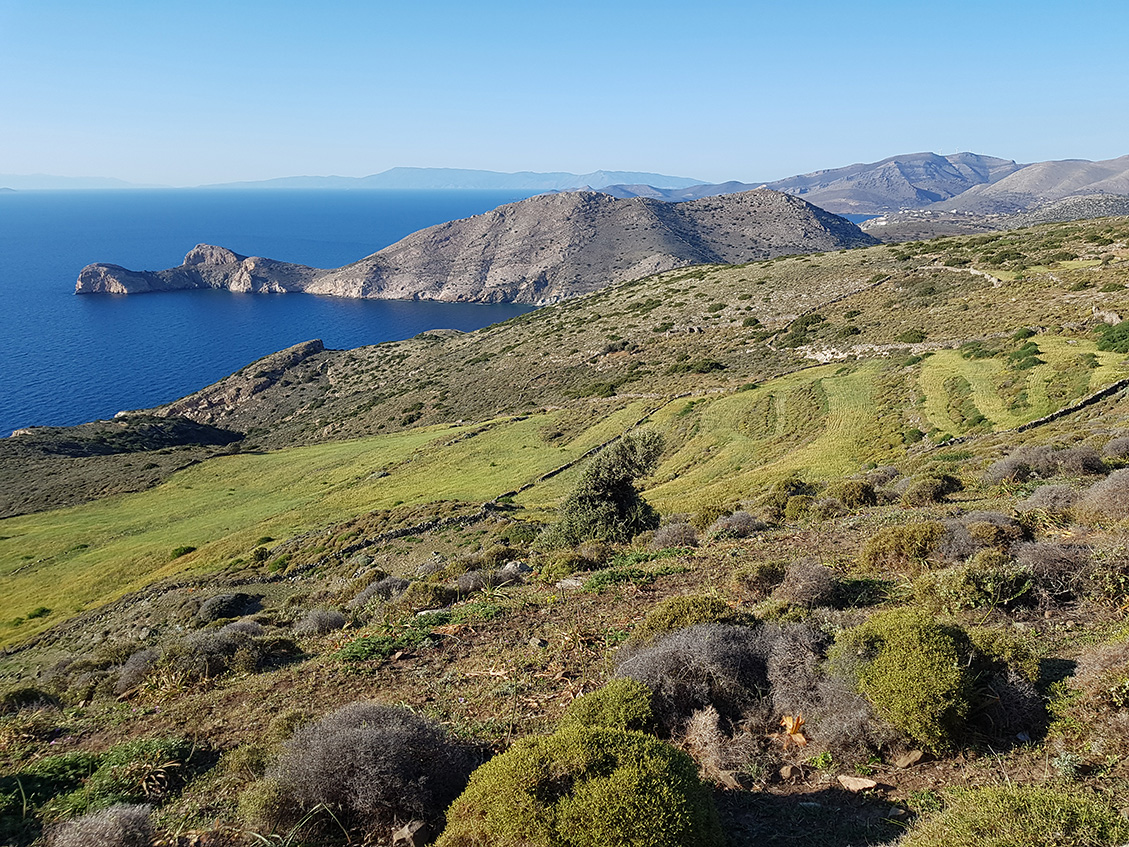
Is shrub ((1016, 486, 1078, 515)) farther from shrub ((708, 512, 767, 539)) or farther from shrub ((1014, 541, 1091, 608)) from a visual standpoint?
shrub ((708, 512, 767, 539))

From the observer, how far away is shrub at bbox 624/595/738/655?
8.45m

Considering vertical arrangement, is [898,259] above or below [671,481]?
above

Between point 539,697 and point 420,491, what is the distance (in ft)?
87.9

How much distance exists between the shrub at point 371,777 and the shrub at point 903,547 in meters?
7.83

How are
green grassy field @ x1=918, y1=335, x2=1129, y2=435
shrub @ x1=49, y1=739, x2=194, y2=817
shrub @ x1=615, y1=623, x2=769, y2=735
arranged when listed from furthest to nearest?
green grassy field @ x1=918, y1=335, x2=1129, y2=435
shrub @ x1=615, y1=623, x2=769, y2=735
shrub @ x1=49, y1=739, x2=194, y2=817

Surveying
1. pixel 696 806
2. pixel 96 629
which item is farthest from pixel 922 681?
pixel 96 629

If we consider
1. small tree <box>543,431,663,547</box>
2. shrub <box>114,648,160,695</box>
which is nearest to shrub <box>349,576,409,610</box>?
shrub <box>114,648,160,695</box>

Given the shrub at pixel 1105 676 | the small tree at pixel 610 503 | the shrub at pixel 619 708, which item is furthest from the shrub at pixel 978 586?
the small tree at pixel 610 503

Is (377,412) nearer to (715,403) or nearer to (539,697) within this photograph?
(715,403)

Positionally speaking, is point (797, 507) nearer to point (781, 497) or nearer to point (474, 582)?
point (781, 497)

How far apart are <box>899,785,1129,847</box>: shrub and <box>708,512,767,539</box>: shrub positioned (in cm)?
998

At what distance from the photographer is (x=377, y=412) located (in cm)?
6856

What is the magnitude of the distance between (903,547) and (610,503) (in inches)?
371

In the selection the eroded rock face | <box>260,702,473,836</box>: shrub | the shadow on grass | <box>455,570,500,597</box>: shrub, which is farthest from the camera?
the eroded rock face
